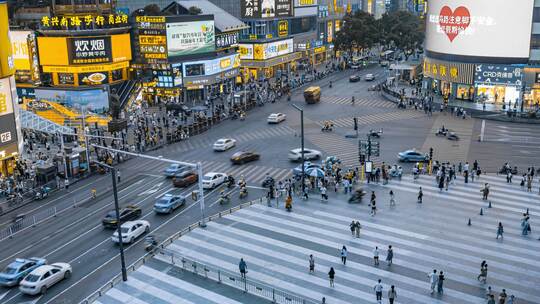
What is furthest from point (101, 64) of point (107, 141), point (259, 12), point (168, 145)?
point (259, 12)

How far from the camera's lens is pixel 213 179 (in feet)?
153

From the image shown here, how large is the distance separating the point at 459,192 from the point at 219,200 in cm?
1838

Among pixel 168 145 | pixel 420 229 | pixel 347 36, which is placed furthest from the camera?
pixel 347 36

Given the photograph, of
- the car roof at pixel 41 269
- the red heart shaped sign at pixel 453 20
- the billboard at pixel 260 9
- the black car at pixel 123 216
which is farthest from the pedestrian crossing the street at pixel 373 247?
the billboard at pixel 260 9

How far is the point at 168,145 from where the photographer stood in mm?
62031

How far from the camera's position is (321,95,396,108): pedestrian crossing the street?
3170 inches

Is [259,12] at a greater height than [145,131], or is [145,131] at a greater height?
[259,12]

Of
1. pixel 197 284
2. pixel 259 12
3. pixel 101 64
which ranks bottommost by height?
pixel 197 284

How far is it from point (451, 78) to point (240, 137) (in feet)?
110

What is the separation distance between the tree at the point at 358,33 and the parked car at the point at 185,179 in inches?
3049

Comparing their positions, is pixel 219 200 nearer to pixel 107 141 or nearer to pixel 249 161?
pixel 249 161

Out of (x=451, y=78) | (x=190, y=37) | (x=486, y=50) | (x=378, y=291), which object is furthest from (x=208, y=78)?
(x=378, y=291)

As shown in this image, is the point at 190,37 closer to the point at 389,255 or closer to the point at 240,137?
the point at 240,137

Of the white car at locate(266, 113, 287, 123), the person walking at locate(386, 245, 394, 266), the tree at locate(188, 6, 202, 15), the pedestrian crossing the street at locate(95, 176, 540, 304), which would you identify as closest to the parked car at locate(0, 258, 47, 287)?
the pedestrian crossing the street at locate(95, 176, 540, 304)
